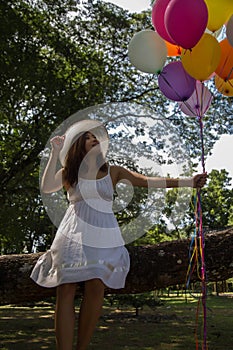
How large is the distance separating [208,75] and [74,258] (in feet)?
4.65

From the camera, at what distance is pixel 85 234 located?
2357mm

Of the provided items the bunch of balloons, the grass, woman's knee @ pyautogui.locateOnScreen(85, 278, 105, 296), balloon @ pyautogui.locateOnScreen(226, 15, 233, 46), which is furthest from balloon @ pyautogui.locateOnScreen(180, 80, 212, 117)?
the grass

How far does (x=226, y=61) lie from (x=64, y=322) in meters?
1.94

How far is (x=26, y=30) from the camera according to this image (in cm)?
799

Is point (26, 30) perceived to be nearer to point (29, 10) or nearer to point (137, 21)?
point (29, 10)

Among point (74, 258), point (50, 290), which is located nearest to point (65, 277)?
point (74, 258)

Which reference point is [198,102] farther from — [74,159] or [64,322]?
[64,322]

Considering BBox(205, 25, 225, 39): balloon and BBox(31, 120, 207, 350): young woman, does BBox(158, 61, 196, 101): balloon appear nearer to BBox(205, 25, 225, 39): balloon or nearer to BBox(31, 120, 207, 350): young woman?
BBox(205, 25, 225, 39): balloon

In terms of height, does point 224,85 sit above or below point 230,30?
below

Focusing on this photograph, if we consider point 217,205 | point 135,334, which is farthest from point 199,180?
point 217,205

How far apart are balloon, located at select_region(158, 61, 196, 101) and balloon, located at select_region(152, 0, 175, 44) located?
210mm

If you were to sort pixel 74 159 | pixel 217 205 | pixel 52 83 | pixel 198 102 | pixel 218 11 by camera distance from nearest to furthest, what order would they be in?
pixel 74 159, pixel 218 11, pixel 198 102, pixel 52 83, pixel 217 205

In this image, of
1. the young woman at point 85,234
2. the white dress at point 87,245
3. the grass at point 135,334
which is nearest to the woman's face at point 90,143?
the young woman at point 85,234

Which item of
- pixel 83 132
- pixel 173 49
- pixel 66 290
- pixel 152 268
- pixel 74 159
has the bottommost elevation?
pixel 66 290
